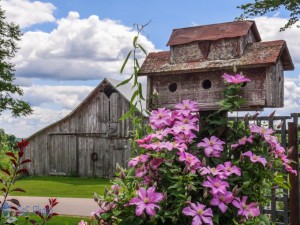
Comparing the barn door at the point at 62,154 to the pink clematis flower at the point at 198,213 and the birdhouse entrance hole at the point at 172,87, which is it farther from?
the pink clematis flower at the point at 198,213

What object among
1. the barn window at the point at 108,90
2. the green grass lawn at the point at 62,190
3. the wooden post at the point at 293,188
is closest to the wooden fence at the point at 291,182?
the wooden post at the point at 293,188

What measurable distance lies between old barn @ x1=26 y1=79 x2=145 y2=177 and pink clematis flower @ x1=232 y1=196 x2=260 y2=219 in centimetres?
1869

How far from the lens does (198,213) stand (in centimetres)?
343

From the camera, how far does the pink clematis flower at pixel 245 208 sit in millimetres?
3592

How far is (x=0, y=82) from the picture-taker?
26.9m

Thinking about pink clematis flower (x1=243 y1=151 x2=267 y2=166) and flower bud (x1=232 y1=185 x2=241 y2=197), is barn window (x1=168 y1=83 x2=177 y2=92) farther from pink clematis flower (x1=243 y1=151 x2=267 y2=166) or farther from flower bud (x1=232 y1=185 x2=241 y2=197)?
flower bud (x1=232 y1=185 x2=241 y2=197)

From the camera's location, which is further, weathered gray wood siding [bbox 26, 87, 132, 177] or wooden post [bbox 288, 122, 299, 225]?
weathered gray wood siding [bbox 26, 87, 132, 177]

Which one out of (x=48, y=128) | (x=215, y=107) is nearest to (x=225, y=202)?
(x=215, y=107)

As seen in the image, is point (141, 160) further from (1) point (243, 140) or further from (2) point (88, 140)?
(2) point (88, 140)

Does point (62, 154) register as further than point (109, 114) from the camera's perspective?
Yes

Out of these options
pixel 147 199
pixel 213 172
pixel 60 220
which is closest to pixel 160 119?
pixel 213 172

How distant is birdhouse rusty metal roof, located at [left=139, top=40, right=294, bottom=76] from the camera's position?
14.8 feet

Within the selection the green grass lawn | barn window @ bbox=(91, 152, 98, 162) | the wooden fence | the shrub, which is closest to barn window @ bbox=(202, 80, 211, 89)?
the shrub

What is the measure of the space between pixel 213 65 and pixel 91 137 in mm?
19712
